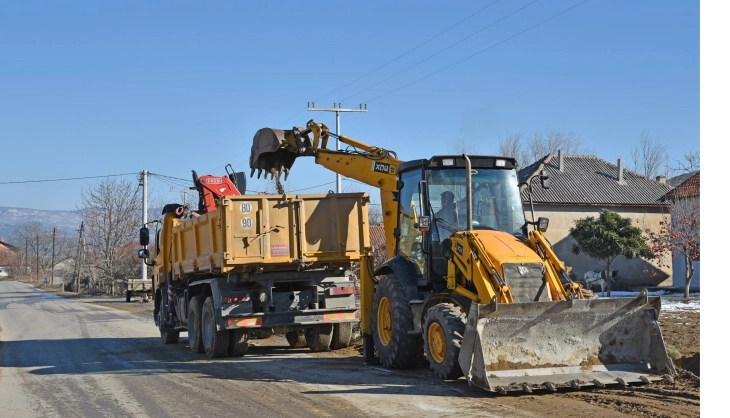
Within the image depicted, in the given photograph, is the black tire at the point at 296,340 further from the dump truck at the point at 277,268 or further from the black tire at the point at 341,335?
the black tire at the point at 341,335

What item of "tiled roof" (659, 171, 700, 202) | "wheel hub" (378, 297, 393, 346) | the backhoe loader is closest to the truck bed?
the backhoe loader

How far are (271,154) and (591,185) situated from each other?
3143 cm

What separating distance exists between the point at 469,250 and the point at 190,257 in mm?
7189

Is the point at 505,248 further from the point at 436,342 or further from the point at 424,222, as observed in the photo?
the point at 436,342

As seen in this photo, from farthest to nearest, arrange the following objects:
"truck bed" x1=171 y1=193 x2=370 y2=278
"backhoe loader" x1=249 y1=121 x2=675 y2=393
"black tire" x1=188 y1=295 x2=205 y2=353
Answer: "black tire" x1=188 y1=295 x2=205 y2=353, "truck bed" x1=171 y1=193 x2=370 y2=278, "backhoe loader" x1=249 y1=121 x2=675 y2=393

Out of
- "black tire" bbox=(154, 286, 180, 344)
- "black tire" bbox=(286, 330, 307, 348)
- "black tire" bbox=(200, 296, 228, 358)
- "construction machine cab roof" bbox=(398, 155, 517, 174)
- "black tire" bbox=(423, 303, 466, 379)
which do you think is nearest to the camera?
"black tire" bbox=(423, 303, 466, 379)

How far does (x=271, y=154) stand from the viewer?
47.8 ft

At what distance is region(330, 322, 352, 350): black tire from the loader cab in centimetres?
385

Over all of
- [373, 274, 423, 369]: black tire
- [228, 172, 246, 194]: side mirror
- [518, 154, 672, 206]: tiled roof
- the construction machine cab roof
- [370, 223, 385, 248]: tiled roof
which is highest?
[518, 154, 672, 206]: tiled roof

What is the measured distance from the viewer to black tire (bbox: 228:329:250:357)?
14.2 m

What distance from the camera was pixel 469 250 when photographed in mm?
10250

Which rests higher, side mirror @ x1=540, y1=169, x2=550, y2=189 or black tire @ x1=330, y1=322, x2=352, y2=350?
side mirror @ x1=540, y1=169, x2=550, y2=189

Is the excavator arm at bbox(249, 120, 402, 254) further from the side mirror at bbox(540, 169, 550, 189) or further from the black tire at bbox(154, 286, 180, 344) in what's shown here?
the black tire at bbox(154, 286, 180, 344)

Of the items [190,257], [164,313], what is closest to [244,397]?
[190,257]
